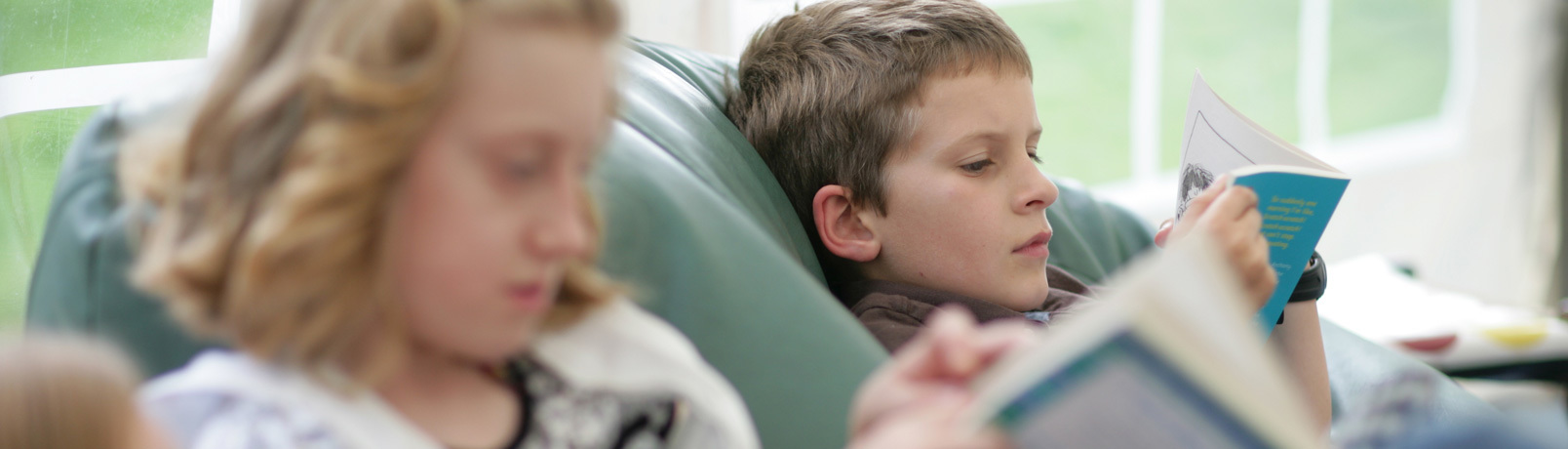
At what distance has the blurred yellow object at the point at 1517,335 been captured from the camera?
1.53 metres

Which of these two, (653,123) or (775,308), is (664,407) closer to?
(775,308)

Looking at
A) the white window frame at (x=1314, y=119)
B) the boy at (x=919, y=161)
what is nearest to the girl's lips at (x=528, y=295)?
the boy at (x=919, y=161)

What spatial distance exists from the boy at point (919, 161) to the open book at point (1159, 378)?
54 cm

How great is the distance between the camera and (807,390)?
0.80 m

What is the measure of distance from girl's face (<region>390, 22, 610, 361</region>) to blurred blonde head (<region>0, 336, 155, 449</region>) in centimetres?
12

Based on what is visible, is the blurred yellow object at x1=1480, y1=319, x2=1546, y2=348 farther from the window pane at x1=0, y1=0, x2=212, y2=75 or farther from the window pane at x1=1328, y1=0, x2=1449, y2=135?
the window pane at x1=1328, y1=0, x2=1449, y2=135

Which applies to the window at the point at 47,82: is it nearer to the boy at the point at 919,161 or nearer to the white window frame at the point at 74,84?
the white window frame at the point at 74,84

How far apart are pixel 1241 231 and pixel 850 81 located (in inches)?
15.9

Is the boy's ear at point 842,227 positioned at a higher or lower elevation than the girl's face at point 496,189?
lower

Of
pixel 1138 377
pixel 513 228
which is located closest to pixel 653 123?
pixel 513 228

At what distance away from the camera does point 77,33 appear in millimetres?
1114

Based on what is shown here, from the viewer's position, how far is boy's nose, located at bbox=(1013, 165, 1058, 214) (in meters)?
1.08

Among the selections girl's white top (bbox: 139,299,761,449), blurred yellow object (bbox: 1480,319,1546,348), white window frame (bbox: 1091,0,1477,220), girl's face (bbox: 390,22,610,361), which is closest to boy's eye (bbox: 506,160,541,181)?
girl's face (bbox: 390,22,610,361)

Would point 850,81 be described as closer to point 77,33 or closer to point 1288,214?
point 1288,214
